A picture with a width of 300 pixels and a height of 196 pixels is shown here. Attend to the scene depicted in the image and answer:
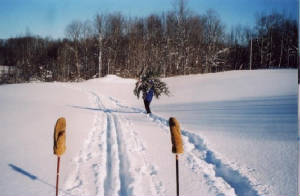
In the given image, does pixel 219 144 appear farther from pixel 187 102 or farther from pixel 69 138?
Result: pixel 187 102

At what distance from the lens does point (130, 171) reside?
12.1 feet

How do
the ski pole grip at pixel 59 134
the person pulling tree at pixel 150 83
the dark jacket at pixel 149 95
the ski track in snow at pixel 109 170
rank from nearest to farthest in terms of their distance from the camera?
the ski pole grip at pixel 59 134
the ski track in snow at pixel 109 170
the dark jacket at pixel 149 95
the person pulling tree at pixel 150 83

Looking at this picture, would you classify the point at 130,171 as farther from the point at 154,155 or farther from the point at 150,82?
the point at 150,82

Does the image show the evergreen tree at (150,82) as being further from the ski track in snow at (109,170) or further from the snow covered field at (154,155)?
the ski track in snow at (109,170)

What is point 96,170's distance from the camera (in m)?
3.71

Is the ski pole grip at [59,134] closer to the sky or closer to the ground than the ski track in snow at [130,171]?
closer to the sky

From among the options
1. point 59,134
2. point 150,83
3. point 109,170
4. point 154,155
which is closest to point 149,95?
point 150,83

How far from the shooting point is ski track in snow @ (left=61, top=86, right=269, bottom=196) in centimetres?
319

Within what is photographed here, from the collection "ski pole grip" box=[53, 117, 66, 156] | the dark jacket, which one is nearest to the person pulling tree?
the dark jacket

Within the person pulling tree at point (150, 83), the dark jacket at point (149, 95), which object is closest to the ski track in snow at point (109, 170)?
the dark jacket at point (149, 95)

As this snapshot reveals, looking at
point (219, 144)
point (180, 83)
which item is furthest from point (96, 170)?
point (180, 83)

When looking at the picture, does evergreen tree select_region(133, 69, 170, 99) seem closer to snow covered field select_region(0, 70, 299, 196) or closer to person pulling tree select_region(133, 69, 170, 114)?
person pulling tree select_region(133, 69, 170, 114)

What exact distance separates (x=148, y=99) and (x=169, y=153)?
15.9 ft

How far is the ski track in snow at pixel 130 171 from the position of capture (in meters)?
3.19
